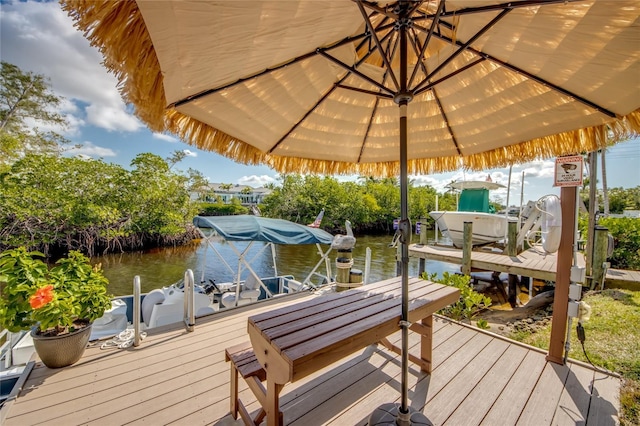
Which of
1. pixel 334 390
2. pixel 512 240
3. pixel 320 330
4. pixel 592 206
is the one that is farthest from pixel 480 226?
pixel 320 330

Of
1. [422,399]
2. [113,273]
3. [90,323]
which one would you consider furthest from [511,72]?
[113,273]

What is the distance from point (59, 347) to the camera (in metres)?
2.37

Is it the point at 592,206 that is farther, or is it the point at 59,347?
the point at 592,206

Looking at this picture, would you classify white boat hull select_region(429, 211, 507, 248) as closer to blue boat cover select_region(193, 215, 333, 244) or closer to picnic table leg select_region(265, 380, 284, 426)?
blue boat cover select_region(193, 215, 333, 244)

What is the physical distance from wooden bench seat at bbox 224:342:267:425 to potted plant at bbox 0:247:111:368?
5.49 ft

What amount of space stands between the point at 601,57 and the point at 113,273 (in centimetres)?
1592

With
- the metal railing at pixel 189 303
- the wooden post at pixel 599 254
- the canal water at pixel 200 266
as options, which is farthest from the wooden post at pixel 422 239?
the metal railing at pixel 189 303

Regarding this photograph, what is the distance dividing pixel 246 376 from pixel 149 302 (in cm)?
393

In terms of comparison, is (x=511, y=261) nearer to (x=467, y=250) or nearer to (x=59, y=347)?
(x=467, y=250)

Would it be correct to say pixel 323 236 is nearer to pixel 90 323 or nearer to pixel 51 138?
pixel 90 323

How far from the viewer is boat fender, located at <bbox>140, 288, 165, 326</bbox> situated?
457 centimetres

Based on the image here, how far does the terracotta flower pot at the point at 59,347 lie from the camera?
235 centimetres

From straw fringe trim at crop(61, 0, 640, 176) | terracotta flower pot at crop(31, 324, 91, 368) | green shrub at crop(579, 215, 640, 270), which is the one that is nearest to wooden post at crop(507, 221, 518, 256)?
green shrub at crop(579, 215, 640, 270)

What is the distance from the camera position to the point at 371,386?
227cm
